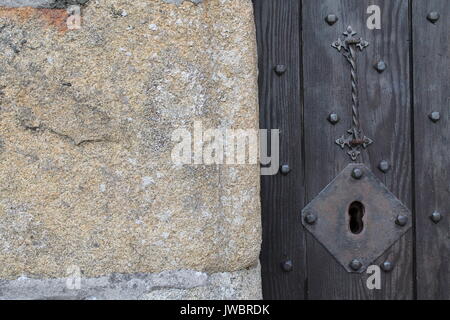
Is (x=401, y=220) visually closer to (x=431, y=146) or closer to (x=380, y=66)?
(x=431, y=146)

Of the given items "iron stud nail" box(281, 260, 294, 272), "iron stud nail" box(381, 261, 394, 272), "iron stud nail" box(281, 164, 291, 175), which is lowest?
"iron stud nail" box(381, 261, 394, 272)

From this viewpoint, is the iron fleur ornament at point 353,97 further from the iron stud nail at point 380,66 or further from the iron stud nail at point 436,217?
the iron stud nail at point 436,217

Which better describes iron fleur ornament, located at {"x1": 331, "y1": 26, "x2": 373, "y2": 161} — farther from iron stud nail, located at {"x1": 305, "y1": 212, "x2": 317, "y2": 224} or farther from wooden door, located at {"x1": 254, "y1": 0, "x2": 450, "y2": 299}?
iron stud nail, located at {"x1": 305, "y1": 212, "x2": 317, "y2": 224}

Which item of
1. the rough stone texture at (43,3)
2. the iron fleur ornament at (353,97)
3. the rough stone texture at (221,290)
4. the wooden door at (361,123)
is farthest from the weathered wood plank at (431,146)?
the rough stone texture at (43,3)

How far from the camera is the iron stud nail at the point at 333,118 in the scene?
112cm

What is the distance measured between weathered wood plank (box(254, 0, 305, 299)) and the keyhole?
0.36 feet

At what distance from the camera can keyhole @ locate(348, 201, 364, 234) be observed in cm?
114

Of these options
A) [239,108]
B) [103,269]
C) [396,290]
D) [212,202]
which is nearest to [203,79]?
[239,108]

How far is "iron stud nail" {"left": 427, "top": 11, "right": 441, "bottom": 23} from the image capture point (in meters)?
1.13

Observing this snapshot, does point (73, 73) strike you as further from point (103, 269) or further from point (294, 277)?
point (294, 277)

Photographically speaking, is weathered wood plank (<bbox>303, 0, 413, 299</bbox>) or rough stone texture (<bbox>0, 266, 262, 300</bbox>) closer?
rough stone texture (<bbox>0, 266, 262, 300</bbox>)

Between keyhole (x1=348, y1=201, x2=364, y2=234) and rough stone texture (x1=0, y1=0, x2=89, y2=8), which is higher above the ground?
rough stone texture (x1=0, y1=0, x2=89, y2=8)

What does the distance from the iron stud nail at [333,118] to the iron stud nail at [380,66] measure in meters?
0.13

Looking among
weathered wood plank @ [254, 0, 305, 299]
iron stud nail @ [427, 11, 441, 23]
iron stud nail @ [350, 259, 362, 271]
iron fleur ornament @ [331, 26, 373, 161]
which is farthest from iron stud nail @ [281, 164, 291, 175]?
iron stud nail @ [427, 11, 441, 23]
